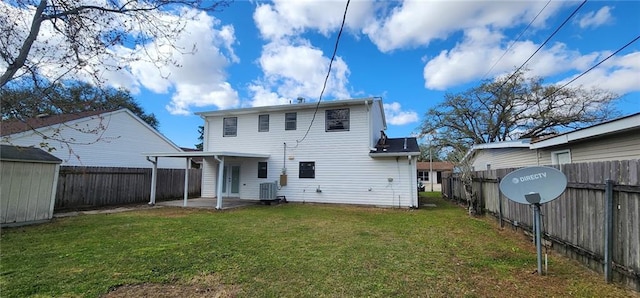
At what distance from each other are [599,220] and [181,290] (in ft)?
18.2

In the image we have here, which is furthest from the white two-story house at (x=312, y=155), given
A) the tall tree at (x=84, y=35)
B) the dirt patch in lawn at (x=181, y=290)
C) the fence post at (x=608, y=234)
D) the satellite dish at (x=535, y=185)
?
the fence post at (x=608, y=234)

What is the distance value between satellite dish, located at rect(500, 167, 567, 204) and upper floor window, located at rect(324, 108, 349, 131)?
952cm

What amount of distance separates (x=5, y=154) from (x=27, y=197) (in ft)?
4.16

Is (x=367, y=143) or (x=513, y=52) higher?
(x=513, y=52)

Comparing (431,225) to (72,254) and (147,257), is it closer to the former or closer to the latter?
(147,257)

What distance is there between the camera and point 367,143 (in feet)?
43.0

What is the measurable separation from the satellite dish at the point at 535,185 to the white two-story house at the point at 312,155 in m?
7.90

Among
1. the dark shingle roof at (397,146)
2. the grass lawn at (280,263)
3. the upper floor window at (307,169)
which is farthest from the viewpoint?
the upper floor window at (307,169)

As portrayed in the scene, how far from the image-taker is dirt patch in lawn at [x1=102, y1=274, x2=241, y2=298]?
11.3ft

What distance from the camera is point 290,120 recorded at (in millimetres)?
14602

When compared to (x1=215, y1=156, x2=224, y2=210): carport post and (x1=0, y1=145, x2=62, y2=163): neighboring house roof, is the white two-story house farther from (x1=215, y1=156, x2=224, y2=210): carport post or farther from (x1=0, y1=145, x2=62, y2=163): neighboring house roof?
(x1=0, y1=145, x2=62, y2=163): neighboring house roof

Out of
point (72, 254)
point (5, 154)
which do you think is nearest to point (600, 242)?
point (72, 254)

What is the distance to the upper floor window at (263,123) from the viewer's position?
49.2 ft

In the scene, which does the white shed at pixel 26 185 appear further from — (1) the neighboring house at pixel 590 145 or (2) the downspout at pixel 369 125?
(1) the neighboring house at pixel 590 145
